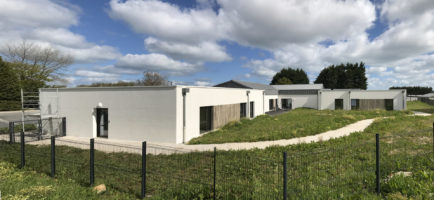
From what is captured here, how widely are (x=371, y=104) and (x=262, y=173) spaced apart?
27.8 m

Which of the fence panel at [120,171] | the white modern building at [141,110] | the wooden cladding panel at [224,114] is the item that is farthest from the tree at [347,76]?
the fence panel at [120,171]

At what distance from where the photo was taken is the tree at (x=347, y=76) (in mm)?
53938

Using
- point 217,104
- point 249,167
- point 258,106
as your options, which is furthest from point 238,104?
point 249,167

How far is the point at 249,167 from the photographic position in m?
6.40

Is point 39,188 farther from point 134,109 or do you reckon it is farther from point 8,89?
point 8,89

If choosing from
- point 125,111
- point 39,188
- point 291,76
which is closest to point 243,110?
point 125,111

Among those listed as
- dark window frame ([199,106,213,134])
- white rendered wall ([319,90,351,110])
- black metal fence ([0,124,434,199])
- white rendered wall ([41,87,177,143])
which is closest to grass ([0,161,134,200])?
black metal fence ([0,124,434,199])

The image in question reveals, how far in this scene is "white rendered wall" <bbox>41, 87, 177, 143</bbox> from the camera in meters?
11.1

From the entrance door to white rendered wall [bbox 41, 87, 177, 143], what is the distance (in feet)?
0.81

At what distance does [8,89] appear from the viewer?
30.5 m

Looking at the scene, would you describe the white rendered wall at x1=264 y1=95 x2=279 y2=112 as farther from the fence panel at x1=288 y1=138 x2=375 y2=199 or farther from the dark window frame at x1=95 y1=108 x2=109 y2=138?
the fence panel at x1=288 y1=138 x2=375 y2=199

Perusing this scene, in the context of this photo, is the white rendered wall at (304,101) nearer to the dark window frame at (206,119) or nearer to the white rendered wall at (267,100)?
the white rendered wall at (267,100)

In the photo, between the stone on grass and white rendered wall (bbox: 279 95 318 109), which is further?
white rendered wall (bbox: 279 95 318 109)

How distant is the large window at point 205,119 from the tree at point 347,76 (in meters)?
51.1
